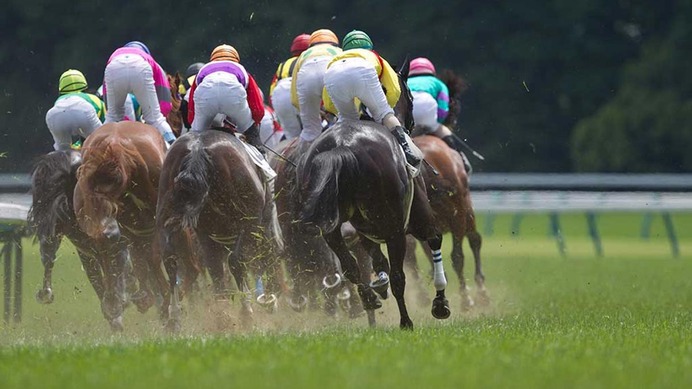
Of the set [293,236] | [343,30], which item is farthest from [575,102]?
[293,236]

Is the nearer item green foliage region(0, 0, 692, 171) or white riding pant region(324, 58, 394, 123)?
white riding pant region(324, 58, 394, 123)

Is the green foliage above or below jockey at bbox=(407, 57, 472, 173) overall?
below

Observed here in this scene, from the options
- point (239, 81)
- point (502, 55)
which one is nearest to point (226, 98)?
point (239, 81)

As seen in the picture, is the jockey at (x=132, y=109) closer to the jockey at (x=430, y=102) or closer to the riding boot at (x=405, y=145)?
the jockey at (x=430, y=102)

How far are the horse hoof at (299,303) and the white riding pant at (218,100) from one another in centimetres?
172

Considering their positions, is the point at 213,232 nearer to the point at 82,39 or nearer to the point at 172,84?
the point at 172,84

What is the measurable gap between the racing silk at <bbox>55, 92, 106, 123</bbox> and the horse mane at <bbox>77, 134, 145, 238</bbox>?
1.81 meters

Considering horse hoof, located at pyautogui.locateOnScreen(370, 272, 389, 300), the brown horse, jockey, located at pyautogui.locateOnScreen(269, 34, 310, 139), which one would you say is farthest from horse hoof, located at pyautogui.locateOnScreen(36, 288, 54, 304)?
the brown horse

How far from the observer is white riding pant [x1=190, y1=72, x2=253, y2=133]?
12.4 metres

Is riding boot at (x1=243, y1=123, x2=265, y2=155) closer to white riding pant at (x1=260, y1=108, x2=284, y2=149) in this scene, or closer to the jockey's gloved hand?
the jockey's gloved hand

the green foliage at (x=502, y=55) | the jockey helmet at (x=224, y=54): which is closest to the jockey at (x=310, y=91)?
the jockey helmet at (x=224, y=54)

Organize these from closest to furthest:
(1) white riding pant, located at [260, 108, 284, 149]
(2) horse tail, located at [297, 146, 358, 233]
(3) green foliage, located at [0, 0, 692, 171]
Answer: (2) horse tail, located at [297, 146, 358, 233], (1) white riding pant, located at [260, 108, 284, 149], (3) green foliage, located at [0, 0, 692, 171]

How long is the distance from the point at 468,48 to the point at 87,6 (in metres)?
8.93

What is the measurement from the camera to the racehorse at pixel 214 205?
11531mm
